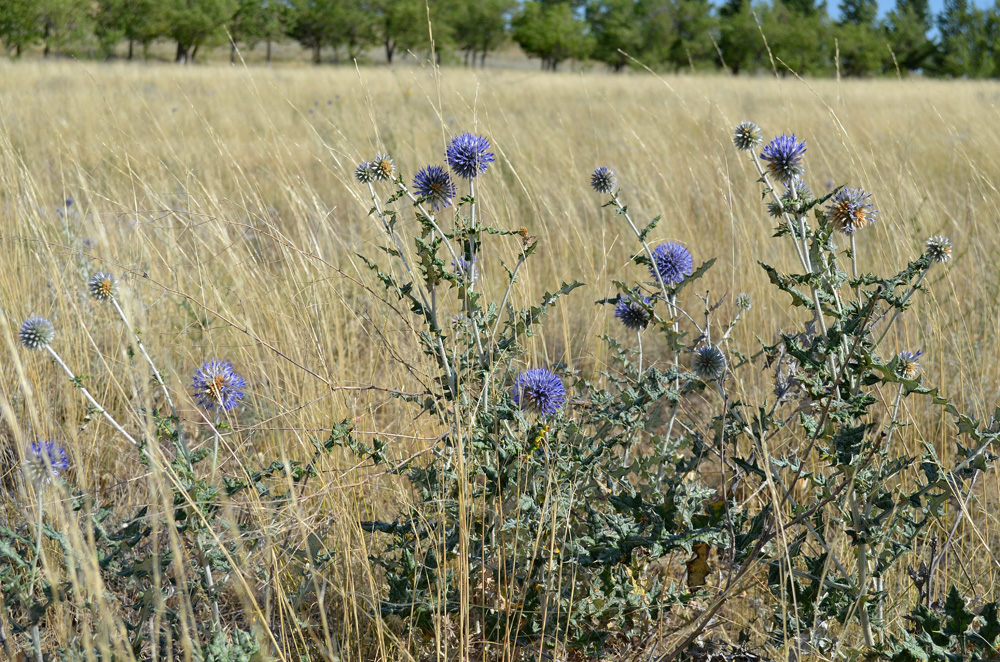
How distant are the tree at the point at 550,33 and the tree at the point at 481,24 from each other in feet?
3.48

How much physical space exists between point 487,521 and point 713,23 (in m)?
45.0

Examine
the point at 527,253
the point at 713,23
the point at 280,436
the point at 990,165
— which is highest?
the point at 713,23

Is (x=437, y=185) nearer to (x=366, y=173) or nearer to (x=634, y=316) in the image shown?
(x=366, y=173)

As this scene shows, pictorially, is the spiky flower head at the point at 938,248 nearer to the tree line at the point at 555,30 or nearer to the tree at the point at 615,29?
→ the tree line at the point at 555,30

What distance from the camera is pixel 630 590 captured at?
→ 133 centimetres

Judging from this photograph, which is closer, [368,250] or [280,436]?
[280,436]

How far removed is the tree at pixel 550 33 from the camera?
1705 inches

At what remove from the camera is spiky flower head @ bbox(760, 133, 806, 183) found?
5.40ft

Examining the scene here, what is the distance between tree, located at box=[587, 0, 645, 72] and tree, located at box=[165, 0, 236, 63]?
20165mm

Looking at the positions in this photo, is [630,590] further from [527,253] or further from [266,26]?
[266,26]

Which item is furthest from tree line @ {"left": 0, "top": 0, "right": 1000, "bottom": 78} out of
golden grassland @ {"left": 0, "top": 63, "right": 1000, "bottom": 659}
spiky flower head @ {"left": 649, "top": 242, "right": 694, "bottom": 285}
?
spiky flower head @ {"left": 649, "top": 242, "right": 694, "bottom": 285}

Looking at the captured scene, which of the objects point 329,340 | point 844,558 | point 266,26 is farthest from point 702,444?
point 266,26

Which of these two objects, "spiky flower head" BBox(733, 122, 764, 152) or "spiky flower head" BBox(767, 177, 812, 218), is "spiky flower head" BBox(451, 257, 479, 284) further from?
"spiky flower head" BBox(733, 122, 764, 152)

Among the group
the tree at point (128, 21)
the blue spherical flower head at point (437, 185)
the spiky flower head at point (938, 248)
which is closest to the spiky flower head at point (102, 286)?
the blue spherical flower head at point (437, 185)
